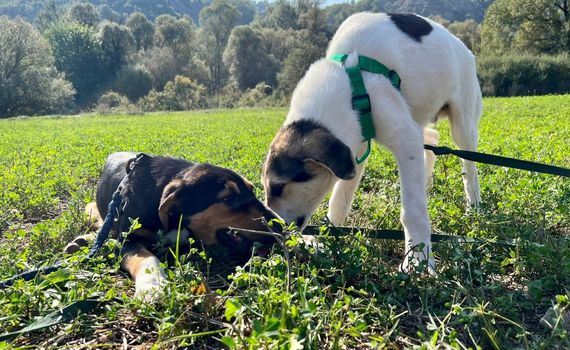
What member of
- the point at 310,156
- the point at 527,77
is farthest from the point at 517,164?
the point at 527,77

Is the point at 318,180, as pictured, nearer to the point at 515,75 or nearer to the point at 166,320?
the point at 166,320

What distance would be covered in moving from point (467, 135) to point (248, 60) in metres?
71.4

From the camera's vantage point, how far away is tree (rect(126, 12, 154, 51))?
91.6m

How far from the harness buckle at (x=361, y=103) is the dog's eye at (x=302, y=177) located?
2.08ft

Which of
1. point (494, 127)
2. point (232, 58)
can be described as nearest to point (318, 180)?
point (494, 127)

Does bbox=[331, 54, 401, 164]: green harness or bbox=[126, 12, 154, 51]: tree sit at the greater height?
bbox=[331, 54, 401, 164]: green harness

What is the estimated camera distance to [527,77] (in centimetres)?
4131

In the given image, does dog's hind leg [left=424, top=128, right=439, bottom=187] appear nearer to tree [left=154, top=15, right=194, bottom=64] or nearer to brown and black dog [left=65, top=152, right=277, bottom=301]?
brown and black dog [left=65, top=152, right=277, bottom=301]

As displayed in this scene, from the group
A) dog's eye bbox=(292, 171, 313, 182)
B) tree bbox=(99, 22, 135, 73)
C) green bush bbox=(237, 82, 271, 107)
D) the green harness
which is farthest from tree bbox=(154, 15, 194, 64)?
dog's eye bbox=(292, 171, 313, 182)

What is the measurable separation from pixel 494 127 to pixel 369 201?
9.05 metres

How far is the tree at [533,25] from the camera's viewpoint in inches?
1896

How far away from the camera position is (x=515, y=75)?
41062mm

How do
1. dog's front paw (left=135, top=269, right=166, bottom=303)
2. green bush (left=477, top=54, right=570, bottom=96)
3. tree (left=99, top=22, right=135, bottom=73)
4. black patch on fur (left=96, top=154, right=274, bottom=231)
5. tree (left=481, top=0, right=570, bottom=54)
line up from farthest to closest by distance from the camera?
tree (left=99, top=22, right=135, bottom=73) < tree (left=481, top=0, right=570, bottom=54) < green bush (left=477, top=54, right=570, bottom=96) < black patch on fur (left=96, top=154, right=274, bottom=231) < dog's front paw (left=135, top=269, right=166, bottom=303)

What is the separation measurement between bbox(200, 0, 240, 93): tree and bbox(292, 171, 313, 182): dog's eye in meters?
69.5
